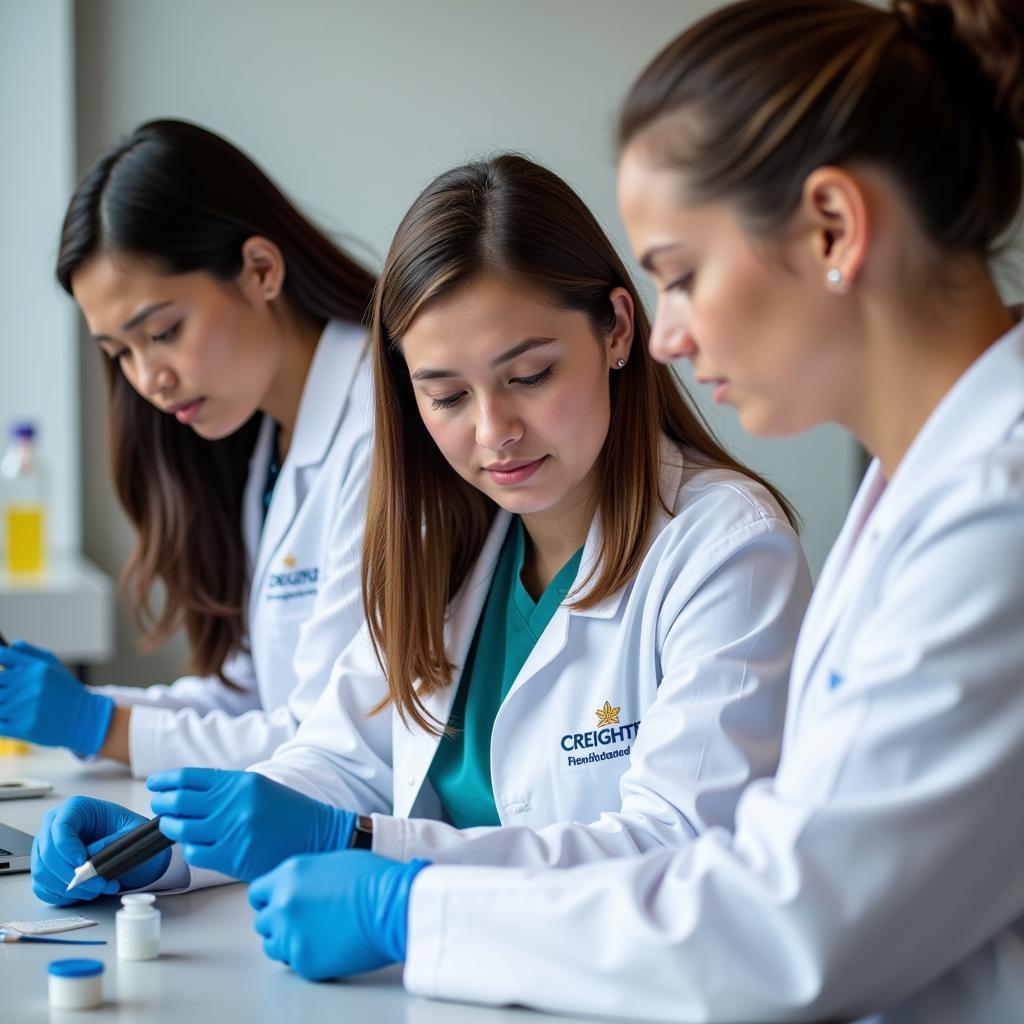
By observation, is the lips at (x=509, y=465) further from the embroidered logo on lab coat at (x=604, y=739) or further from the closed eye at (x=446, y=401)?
the embroidered logo on lab coat at (x=604, y=739)

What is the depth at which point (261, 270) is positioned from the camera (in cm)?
191

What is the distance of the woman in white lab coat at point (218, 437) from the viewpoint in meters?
1.77

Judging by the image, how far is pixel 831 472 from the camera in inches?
134

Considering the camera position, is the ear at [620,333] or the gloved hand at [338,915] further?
the ear at [620,333]

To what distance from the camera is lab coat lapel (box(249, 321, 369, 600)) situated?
1924 mm

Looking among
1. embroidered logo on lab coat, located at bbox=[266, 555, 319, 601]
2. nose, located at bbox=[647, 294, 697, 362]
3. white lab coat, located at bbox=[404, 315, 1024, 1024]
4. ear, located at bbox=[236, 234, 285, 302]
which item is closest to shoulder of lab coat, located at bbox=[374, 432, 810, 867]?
white lab coat, located at bbox=[404, 315, 1024, 1024]

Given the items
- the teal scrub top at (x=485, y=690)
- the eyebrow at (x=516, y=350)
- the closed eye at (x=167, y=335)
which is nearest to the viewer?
the eyebrow at (x=516, y=350)

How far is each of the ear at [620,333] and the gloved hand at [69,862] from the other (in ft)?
2.09

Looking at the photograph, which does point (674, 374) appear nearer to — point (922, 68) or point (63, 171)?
point (922, 68)

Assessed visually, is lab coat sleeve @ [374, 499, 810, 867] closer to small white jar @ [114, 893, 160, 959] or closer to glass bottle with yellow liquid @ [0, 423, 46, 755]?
small white jar @ [114, 893, 160, 959]

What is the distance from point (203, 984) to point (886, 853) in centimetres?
48

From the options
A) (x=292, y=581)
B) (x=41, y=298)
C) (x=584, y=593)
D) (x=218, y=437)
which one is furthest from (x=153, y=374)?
(x=41, y=298)

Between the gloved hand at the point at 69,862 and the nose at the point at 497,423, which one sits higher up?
the nose at the point at 497,423

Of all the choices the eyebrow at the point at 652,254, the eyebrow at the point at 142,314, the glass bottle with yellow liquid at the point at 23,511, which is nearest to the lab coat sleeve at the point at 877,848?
the eyebrow at the point at 652,254
